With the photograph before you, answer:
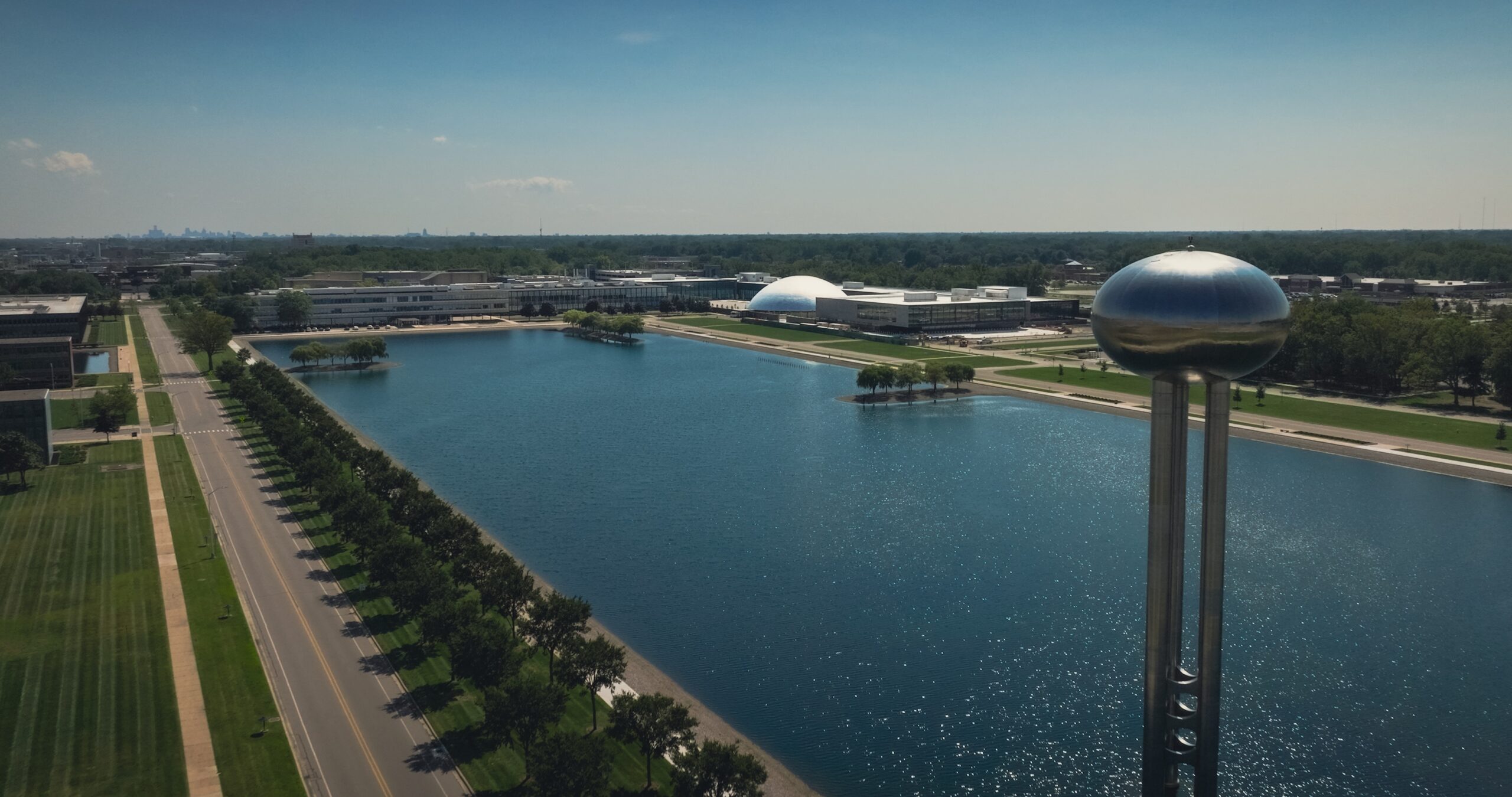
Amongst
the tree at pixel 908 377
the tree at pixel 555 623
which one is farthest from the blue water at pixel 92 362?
the tree at pixel 555 623

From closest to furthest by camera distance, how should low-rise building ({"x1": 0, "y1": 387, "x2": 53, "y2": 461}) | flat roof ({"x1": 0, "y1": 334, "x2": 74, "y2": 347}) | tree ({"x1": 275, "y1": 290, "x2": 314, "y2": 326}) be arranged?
1. low-rise building ({"x1": 0, "y1": 387, "x2": 53, "y2": 461})
2. flat roof ({"x1": 0, "y1": 334, "x2": 74, "y2": 347})
3. tree ({"x1": 275, "y1": 290, "x2": 314, "y2": 326})

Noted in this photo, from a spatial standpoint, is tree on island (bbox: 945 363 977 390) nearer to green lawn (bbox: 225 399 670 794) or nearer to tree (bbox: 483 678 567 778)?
green lawn (bbox: 225 399 670 794)

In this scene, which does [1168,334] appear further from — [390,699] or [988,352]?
[988,352]

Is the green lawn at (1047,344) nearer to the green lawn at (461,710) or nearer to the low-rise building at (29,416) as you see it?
the low-rise building at (29,416)

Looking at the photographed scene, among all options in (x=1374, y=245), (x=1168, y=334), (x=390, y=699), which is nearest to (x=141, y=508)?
(x=390, y=699)

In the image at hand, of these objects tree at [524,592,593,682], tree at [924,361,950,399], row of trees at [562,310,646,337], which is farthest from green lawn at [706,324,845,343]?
tree at [524,592,593,682]
